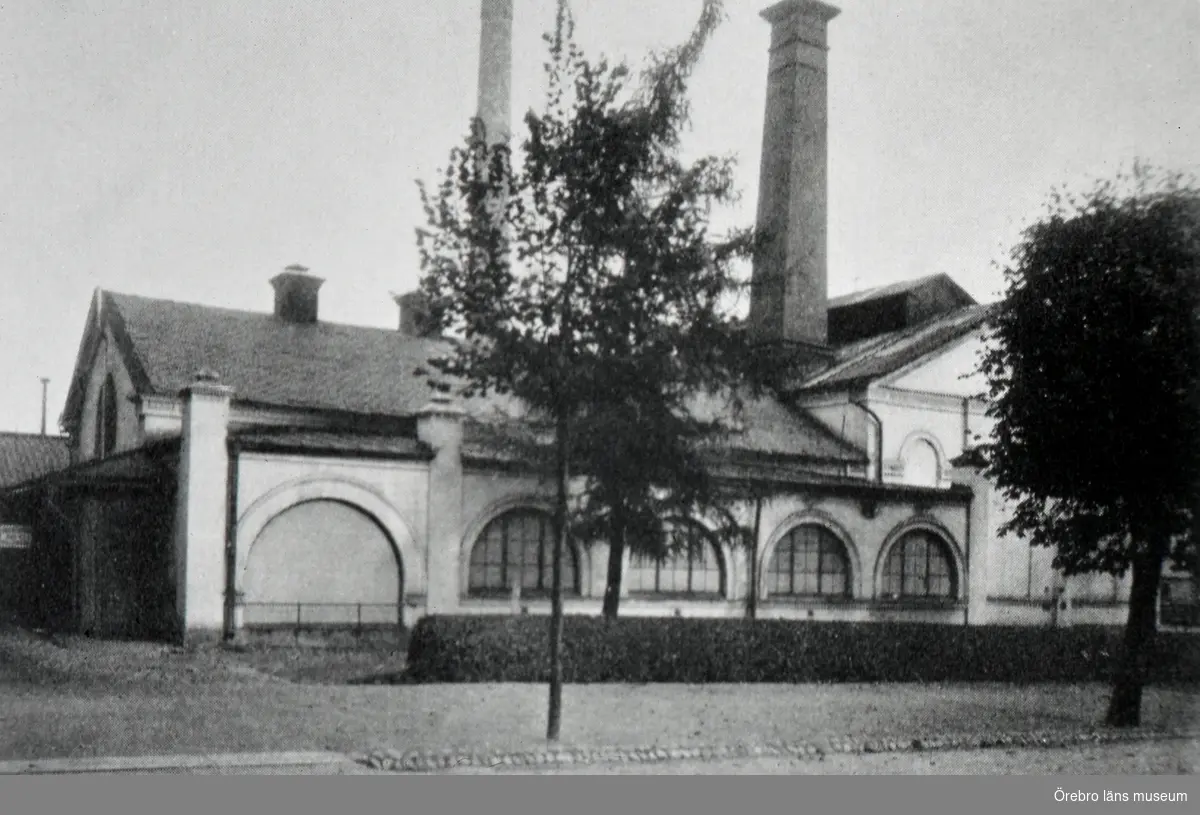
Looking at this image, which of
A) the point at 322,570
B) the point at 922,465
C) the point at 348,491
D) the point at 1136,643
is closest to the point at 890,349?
the point at 922,465

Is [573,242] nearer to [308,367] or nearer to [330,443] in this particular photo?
[330,443]

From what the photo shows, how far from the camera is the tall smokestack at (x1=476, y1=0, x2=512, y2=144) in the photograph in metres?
12.2

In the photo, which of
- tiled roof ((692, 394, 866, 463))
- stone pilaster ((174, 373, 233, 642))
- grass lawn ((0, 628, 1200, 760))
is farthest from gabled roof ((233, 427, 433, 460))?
tiled roof ((692, 394, 866, 463))

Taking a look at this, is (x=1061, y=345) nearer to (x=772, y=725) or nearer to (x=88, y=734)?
(x=772, y=725)

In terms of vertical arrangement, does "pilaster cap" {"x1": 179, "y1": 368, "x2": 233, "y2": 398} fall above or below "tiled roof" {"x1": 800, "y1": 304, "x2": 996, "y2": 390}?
below

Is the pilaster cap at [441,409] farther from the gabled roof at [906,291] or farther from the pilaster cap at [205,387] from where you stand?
the gabled roof at [906,291]

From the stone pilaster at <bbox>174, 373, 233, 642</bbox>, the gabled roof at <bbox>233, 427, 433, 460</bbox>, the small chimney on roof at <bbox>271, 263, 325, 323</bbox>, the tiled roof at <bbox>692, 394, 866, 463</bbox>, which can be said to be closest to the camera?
the stone pilaster at <bbox>174, 373, 233, 642</bbox>

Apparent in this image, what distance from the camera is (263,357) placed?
24.3 meters

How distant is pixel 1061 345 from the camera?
46.2 feet

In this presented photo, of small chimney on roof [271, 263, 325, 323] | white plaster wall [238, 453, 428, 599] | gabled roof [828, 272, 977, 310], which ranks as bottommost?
white plaster wall [238, 453, 428, 599]

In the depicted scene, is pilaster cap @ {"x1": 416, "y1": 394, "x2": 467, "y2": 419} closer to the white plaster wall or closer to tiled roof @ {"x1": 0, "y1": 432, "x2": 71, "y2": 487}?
the white plaster wall

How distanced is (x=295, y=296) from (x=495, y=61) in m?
14.7

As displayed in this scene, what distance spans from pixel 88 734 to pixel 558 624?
4.06 meters

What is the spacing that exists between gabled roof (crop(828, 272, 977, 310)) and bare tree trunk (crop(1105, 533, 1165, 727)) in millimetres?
15978
